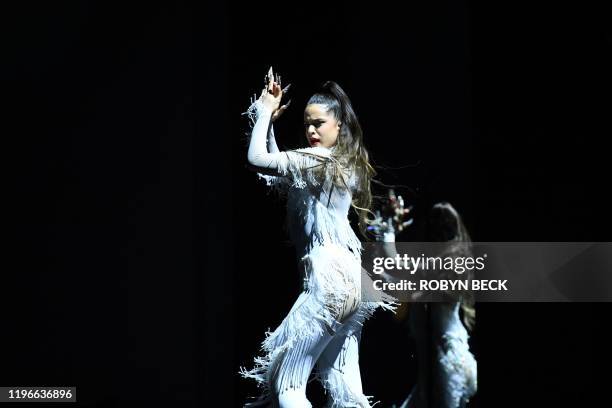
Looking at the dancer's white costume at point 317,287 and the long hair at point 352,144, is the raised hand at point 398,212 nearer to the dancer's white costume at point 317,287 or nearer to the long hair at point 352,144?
the long hair at point 352,144

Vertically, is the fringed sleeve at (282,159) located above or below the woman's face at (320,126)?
below

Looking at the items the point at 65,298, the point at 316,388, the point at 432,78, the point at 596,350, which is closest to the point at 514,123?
the point at 432,78

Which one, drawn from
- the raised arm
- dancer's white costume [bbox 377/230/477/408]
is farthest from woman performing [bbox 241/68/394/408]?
dancer's white costume [bbox 377/230/477/408]

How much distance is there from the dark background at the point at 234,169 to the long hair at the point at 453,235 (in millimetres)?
34

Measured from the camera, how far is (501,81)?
2990 mm

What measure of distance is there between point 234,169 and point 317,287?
635 millimetres

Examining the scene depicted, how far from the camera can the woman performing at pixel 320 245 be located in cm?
256

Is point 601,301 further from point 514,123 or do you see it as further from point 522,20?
point 522,20

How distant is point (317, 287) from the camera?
2.58 metres

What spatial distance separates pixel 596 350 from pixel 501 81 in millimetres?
1042

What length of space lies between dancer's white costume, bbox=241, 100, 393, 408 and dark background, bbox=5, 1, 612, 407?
177 millimetres

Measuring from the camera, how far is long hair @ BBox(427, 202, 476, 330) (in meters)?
2.92

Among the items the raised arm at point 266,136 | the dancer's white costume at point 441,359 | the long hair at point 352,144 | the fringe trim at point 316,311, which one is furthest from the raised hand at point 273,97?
the dancer's white costume at point 441,359

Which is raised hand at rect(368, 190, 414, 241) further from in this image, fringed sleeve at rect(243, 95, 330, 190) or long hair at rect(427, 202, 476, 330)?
fringed sleeve at rect(243, 95, 330, 190)
